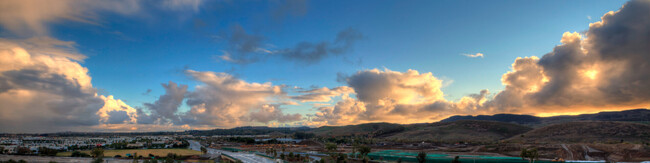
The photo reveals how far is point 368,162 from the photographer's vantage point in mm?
112188

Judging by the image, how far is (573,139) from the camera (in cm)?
17212

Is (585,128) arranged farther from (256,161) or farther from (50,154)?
(50,154)

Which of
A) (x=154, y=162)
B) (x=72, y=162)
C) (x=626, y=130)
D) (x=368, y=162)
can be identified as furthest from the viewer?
(x=626, y=130)

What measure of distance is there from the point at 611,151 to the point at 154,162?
155 meters

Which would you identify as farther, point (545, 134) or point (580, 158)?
point (545, 134)

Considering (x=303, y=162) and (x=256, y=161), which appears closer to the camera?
(x=303, y=162)

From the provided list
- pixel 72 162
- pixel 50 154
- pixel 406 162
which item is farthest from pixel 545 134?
pixel 50 154

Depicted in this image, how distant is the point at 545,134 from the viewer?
198875mm

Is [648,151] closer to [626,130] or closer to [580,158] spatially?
[580,158]

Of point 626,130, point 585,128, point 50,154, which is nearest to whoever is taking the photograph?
point 50,154

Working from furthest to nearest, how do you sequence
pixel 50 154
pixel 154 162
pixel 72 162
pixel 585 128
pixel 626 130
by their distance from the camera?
pixel 585 128 → pixel 626 130 → pixel 50 154 → pixel 72 162 → pixel 154 162

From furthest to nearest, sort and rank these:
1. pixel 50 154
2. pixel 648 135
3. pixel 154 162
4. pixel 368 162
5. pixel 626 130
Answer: pixel 626 130
pixel 648 135
pixel 50 154
pixel 368 162
pixel 154 162

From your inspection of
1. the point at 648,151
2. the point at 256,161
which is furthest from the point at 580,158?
the point at 256,161

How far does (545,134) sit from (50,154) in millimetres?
261657
